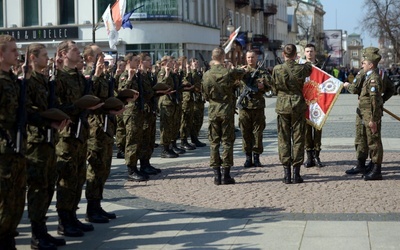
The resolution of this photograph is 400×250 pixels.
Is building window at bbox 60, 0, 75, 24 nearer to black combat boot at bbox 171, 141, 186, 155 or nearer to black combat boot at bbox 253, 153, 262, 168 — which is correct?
black combat boot at bbox 171, 141, 186, 155

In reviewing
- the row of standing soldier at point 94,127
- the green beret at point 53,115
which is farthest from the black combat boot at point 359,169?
the green beret at point 53,115

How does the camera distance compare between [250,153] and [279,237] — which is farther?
[250,153]

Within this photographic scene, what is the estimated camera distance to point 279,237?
8.03 m

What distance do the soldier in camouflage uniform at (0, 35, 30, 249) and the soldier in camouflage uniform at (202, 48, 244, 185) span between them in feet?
16.0

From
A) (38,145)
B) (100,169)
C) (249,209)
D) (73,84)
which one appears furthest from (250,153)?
(38,145)

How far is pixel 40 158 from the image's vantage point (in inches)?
294

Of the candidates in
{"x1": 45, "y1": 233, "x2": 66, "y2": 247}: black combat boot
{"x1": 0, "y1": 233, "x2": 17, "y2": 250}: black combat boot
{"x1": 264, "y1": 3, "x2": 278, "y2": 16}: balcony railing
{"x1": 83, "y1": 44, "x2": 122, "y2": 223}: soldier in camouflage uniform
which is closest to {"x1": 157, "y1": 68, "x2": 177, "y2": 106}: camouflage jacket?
{"x1": 83, "y1": 44, "x2": 122, "y2": 223}: soldier in camouflage uniform

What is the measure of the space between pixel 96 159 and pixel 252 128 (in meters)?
4.94

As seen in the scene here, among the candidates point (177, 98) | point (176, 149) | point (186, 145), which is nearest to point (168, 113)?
point (177, 98)

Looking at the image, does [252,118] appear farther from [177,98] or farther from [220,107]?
[177,98]

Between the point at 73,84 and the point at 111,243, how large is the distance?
1.79 meters

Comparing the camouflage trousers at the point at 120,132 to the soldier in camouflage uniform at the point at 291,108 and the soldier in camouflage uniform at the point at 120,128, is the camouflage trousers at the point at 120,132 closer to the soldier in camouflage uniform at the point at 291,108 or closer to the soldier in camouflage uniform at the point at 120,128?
the soldier in camouflage uniform at the point at 120,128

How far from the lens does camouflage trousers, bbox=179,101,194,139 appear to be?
17.1 metres

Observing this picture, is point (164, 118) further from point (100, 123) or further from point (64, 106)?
point (64, 106)
